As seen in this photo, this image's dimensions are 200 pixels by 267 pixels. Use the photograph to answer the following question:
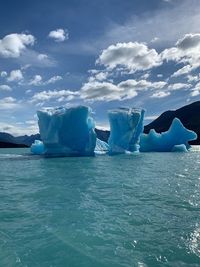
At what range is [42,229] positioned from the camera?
6758 mm

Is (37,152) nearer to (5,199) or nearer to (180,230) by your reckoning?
(5,199)

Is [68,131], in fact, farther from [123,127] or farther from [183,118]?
[183,118]

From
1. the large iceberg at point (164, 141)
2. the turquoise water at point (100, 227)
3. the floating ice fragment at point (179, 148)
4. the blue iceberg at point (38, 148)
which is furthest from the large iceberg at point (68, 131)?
the turquoise water at point (100, 227)

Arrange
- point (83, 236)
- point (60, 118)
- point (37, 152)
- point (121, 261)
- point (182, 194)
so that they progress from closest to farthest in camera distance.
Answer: point (121, 261), point (83, 236), point (182, 194), point (60, 118), point (37, 152)

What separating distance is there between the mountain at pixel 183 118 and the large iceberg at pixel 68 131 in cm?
10949

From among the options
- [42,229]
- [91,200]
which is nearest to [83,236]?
[42,229]

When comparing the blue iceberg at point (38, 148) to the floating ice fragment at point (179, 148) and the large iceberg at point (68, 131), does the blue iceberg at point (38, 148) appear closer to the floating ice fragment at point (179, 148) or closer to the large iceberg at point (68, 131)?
the large iceberg at point (68, 131)

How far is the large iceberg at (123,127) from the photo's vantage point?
34906mm

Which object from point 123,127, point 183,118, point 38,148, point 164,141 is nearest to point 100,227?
point 123,127

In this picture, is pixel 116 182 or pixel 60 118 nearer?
Result: pixel 116 182

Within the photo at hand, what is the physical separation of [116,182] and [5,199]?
5.16m

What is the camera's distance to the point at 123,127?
35.3 meters

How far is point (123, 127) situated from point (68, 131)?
23.1 feet

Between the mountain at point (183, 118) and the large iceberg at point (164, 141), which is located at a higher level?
the mountain at point (183, 118)
